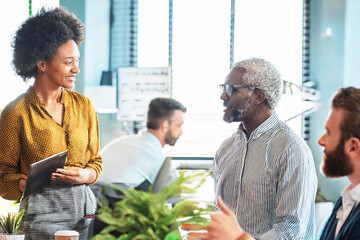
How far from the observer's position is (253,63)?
7.67 ft

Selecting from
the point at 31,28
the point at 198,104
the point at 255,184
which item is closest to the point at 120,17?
the point at 198,104

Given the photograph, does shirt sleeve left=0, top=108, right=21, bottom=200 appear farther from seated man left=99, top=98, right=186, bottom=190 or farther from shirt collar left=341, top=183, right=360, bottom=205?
seated man left=99, top=98, right=186, bottom=190

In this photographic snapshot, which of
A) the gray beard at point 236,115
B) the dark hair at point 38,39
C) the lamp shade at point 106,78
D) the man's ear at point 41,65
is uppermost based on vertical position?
the dark hair at point 38,39

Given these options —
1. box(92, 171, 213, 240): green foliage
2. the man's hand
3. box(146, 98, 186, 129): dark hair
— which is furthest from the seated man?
box(92, 171, 213, 240): green foliage

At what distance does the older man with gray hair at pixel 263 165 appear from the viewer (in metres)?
2.09

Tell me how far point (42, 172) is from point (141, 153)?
184 cm

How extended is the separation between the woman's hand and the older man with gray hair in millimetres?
568

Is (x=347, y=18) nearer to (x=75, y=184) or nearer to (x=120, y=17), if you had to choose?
(x=120, y=17)

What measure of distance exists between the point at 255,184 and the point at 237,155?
180mm

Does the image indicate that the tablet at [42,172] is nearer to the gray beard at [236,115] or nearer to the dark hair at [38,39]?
the dark hair at [38,39]

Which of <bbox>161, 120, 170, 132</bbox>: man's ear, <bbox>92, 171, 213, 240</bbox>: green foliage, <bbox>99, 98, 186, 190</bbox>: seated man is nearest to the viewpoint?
<bbox>92, 171, 213, 240</bbox>: green foliage

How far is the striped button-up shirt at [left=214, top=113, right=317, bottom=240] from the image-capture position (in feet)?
6.81

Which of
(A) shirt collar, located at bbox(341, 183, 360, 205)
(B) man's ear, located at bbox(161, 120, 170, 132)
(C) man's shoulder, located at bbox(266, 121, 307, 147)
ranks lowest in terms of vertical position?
(B) man's ear, located at bbox(161, 120, 170, 132)

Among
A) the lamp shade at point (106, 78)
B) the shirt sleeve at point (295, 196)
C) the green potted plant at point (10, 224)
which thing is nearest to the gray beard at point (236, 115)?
the shirt sleeve at point (295, 196)
